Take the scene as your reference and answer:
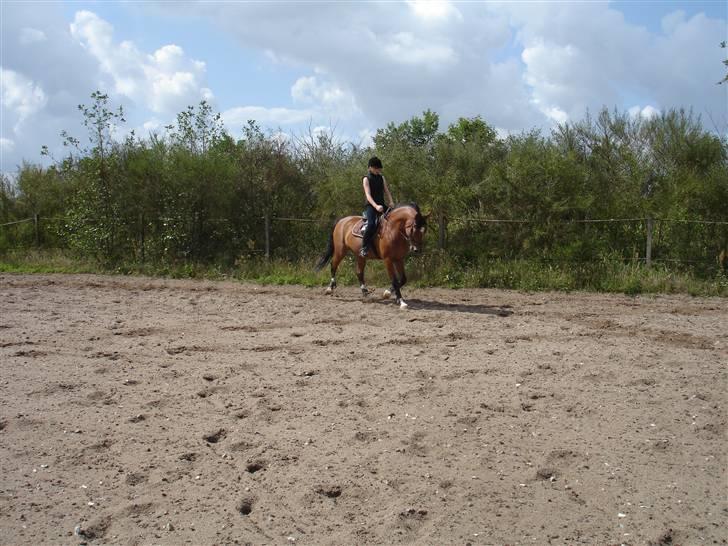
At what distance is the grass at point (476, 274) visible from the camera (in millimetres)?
12867

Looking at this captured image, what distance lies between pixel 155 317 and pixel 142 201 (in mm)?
7378

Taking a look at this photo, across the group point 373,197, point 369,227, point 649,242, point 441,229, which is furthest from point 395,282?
point 649,242

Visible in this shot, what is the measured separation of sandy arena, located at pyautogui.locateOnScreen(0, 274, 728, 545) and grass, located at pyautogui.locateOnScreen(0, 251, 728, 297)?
3.07 metres

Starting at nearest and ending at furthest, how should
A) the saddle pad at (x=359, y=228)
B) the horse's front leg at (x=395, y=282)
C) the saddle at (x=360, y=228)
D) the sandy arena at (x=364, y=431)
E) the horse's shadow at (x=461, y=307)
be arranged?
the sandy arena at (x=364, y=431), the horse's shadow at (x=461, y=307), the horse's front leg at (x=395, y=282), the saddle at (x=360, y=228), the saddle pad at (x=359, y=228)

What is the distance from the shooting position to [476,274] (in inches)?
549

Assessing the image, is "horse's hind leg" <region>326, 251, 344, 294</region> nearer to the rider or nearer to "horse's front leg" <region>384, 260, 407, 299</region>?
the rider

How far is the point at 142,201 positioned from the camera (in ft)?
55.6

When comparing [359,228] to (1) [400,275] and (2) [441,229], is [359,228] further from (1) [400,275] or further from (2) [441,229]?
(2) [441,229]

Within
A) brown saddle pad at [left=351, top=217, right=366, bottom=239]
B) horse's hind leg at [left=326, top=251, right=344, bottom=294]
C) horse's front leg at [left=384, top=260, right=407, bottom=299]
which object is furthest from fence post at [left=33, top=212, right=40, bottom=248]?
horse's front leg at [left=384, top=260, right=407, bottom=299]

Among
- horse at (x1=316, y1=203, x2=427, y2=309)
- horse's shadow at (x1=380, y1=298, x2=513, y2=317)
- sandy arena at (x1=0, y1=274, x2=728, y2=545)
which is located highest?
horse at (x1=316, y1=203, x2=427, y2=309)

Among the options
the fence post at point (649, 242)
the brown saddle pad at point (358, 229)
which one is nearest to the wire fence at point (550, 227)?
the fence post at point (649, 242)

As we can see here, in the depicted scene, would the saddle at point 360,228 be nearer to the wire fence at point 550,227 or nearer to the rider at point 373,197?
the rider at point 373,197

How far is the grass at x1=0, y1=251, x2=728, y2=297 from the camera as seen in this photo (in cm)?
1287

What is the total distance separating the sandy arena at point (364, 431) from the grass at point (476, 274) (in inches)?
121
